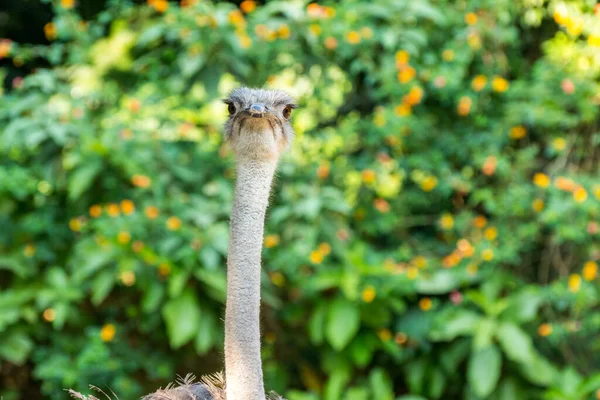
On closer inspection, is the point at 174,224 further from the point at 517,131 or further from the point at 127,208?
the point at 517,131

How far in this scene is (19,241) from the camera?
524 cm

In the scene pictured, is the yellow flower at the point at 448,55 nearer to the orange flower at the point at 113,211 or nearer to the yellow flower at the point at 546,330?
the yellow flower at the point at 546,330

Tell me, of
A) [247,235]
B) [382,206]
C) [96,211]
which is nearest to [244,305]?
[247,235]

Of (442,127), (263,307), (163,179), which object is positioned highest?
(442,127)

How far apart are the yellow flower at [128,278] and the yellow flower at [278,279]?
80 cm

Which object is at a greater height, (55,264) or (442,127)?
(442,127)

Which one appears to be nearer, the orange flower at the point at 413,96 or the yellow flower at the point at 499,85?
the orange flower at the point at 413,96

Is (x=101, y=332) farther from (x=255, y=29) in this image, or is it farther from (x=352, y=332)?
(x=255, y=29)

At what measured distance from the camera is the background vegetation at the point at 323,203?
4945 millimetres

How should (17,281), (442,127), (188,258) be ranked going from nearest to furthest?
1. (188,258)
2. (17,281)
3. (442,127)

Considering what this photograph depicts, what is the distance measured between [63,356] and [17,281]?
533mm

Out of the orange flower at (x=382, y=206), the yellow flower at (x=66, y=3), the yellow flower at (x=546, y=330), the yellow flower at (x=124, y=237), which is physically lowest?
the yellow flower at (x=546, y=330)

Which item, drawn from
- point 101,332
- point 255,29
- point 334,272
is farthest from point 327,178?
point 101,332

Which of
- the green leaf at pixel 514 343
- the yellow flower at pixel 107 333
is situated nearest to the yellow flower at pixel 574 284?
the green leaf at pixel 514 343
